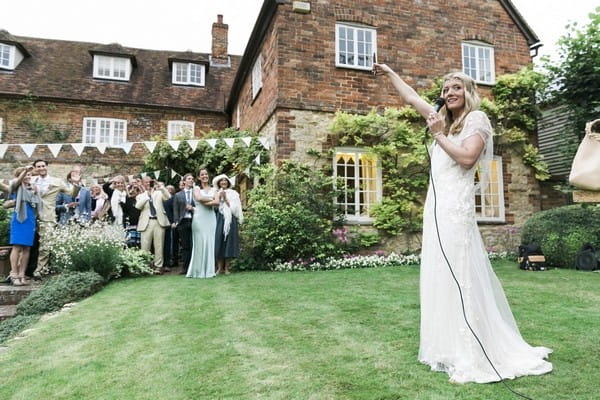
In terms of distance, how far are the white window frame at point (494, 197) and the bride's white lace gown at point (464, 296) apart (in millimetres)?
9274

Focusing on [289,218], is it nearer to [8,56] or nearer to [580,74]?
[580,74]

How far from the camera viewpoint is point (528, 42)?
Answer: 502 inches

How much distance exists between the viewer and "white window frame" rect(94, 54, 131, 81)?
19766 mm

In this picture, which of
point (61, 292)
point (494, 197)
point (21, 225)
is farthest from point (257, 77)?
point (61, 292)

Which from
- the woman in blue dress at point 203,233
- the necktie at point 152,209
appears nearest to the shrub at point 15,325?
the woman in blue dress at point 203,233

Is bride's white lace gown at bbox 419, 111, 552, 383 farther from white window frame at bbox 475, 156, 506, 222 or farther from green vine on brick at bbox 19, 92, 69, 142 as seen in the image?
green vine on brick at bbox 19, 92, 69, 142

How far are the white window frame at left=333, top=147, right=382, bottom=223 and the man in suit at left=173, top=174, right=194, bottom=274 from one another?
3520 mm

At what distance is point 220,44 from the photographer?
74.2ft

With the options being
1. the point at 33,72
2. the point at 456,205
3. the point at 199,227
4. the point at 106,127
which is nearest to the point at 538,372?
the point at 456,205

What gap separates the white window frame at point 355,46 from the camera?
436 inches

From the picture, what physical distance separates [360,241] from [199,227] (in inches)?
153

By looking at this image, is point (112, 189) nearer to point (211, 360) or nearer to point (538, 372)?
point (211, 360)

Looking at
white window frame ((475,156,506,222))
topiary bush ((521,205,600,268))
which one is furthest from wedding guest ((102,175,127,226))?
topiary bush ((521,205,600,268))

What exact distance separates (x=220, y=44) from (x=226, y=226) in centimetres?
1670
